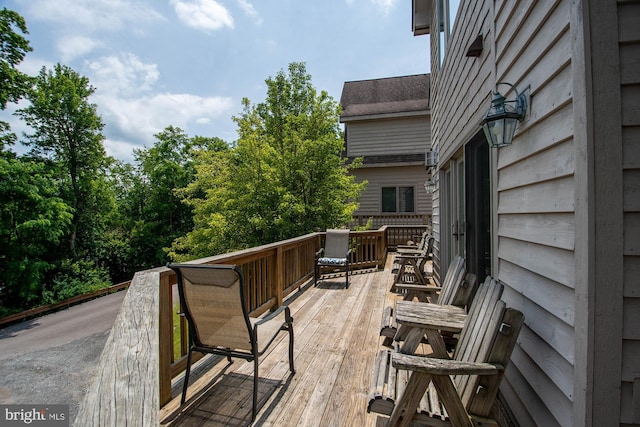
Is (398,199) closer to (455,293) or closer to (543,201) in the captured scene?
→ (455,293)

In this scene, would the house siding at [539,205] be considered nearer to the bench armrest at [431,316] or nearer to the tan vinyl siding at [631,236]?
the tan vinyl siding at [631,236]

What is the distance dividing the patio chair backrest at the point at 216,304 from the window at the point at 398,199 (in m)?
11.7

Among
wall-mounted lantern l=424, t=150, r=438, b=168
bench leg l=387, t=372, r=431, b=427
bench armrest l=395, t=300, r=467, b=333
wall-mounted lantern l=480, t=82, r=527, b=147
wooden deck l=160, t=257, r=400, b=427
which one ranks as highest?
wall-mounted lantern l=424, t=150, r=438, b=168

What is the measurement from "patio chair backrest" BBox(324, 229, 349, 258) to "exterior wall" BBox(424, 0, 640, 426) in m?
4.10

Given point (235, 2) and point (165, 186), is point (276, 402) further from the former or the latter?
point (165, 186)

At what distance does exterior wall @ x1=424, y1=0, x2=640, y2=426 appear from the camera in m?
1.21

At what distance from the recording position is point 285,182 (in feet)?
33.1

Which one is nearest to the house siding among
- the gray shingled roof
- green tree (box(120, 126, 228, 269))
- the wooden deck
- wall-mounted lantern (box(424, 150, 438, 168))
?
the wooden deck

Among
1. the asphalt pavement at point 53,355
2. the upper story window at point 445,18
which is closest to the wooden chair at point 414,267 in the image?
the upper story window at point 445,18

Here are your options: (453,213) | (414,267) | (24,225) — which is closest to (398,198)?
(414,267)

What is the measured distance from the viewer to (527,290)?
194 centimetres

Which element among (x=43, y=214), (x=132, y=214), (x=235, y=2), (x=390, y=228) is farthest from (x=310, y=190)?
(x=132, y=214)

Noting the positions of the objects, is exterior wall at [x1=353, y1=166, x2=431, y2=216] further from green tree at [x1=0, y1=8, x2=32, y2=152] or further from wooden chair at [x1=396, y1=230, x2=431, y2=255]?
green tree at [x1=0, y1=8, x2=32, y2=152]

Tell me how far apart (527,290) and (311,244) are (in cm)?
482
